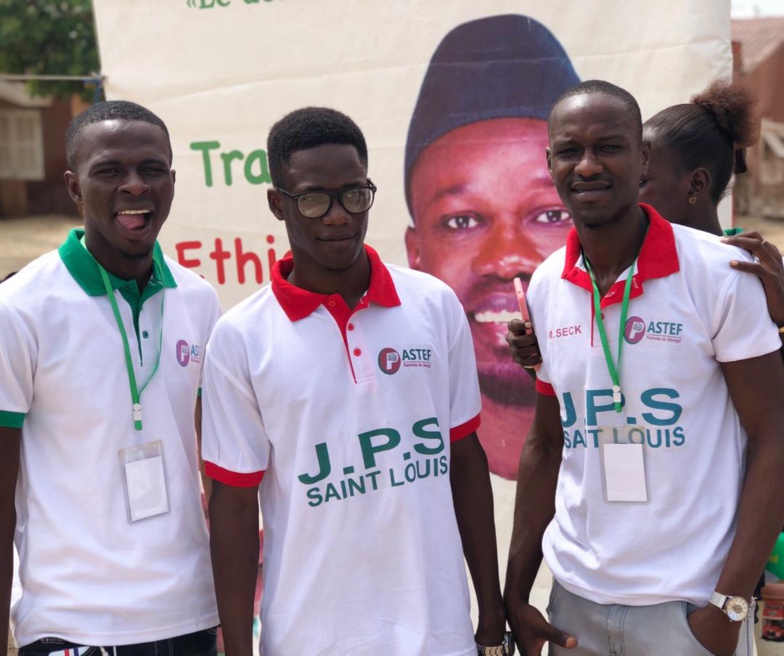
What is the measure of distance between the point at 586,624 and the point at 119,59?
101 inches

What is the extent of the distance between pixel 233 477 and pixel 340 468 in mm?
203

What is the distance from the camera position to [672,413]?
72.5 inches

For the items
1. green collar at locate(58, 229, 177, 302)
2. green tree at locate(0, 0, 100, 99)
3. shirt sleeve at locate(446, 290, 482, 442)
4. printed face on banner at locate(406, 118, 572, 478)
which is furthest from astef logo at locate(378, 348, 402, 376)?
green tree at locate(0, 0, 100, 99)

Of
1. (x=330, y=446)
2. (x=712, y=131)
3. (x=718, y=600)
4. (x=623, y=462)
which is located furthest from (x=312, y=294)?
(x=712, y=131)

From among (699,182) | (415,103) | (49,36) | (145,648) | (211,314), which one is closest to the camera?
(145,648)

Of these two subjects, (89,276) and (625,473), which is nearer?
(625,473)

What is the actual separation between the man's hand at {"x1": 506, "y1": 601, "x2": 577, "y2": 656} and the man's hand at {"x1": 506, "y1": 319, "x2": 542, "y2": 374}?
514 millimetres

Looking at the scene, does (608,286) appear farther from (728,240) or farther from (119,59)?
(119,59)

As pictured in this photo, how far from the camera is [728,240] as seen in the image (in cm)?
190

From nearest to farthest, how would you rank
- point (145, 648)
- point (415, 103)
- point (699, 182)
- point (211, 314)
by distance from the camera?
point (145, 648)
point (211, 314)
point (699, 182)
point (415, 103)

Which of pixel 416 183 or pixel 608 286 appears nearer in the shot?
pixel 608 286

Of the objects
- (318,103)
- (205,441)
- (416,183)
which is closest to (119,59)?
(318,103)

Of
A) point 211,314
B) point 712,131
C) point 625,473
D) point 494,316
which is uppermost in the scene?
point 712,131

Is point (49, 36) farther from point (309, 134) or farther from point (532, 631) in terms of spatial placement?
point (532, 631)
